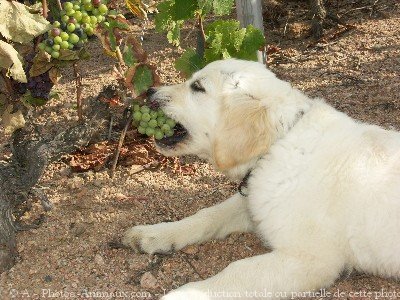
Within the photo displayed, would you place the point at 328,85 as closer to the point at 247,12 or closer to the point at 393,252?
the point at 247,12

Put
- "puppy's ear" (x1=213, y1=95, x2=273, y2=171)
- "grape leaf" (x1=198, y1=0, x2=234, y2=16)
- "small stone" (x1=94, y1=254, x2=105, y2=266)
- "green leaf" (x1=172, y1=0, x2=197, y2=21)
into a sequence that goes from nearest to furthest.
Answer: "puppy's ear" (x1=213, y1=95, x2=273, y2=171), "small stone" (x1=94, y1=254, x2=105, y2=266), "grape leaf" (x1=198, y1=0, x2=234, y2=16), "green leaf" (x1=172, y1=0, x2=197, y2=21)

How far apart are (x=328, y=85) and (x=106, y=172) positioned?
7.03 feet

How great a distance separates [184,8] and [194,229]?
1439mm

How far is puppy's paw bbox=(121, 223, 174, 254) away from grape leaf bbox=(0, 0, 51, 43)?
1.20 m

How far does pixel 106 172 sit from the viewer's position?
4.16 m

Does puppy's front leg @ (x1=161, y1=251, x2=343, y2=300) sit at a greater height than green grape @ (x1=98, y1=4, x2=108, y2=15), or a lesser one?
lesser

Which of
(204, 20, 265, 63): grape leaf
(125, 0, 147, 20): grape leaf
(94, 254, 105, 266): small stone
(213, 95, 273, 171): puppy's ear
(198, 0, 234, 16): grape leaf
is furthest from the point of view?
(204, 20, 265, 63): grape leaf

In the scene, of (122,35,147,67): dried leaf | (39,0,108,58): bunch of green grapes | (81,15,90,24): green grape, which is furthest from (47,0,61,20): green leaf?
(122,35,147,67): dried leaf

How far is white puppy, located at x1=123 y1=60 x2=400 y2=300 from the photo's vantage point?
2955 mm

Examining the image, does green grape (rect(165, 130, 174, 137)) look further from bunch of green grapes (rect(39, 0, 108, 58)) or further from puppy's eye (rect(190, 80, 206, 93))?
bunch of green grapes (rect(39, 0, 108, 58))

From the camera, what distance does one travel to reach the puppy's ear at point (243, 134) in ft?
10.2

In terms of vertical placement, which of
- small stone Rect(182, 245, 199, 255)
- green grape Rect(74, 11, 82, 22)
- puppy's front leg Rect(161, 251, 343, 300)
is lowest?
small stone Rect(182, 245, 199, 255)

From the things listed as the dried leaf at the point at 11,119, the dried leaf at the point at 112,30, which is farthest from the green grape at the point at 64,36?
the dried leaf at the point at 11,119

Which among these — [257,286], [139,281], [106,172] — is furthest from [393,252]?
[106,172]
